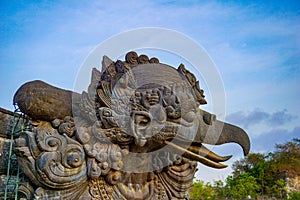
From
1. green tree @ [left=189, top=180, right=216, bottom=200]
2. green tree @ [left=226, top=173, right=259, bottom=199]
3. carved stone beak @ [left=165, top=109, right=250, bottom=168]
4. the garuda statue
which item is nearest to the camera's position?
the garuda statue

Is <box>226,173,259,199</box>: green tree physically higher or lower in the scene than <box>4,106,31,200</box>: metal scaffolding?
higher

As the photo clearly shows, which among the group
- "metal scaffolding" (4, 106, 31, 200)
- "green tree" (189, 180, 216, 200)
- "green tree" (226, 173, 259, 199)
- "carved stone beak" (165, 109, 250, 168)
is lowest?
"metal scaffolding" (4, 106, 31, 200)

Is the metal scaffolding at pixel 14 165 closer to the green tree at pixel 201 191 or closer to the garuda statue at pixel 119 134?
the garuda statue at pixel 119 134

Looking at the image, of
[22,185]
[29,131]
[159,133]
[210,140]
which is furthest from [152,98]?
[22,185]

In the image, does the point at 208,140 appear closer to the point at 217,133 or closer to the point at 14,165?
the point at 217,133

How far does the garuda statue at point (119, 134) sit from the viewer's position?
2.82 meters

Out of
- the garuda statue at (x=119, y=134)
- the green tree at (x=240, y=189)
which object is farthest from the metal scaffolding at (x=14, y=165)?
the green tree at (x=240, y=189)

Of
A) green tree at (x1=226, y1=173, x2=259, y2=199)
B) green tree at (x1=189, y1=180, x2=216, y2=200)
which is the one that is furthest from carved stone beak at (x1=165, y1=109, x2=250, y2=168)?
green tree at (x1=226, y1=173, x2=259, y2=199)

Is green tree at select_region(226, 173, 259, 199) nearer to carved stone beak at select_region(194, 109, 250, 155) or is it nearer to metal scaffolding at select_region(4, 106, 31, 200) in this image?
carved stone beak at select_region(194, 109, 250, 155)

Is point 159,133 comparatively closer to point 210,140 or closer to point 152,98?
point 152,98

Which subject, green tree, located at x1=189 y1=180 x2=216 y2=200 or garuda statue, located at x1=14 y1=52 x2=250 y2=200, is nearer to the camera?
garuda statue, located at x1=14 y1=52 x2=250 y2=200

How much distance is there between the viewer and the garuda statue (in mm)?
2820

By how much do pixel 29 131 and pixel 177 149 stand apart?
127 cm

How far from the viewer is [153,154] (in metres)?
3.29
